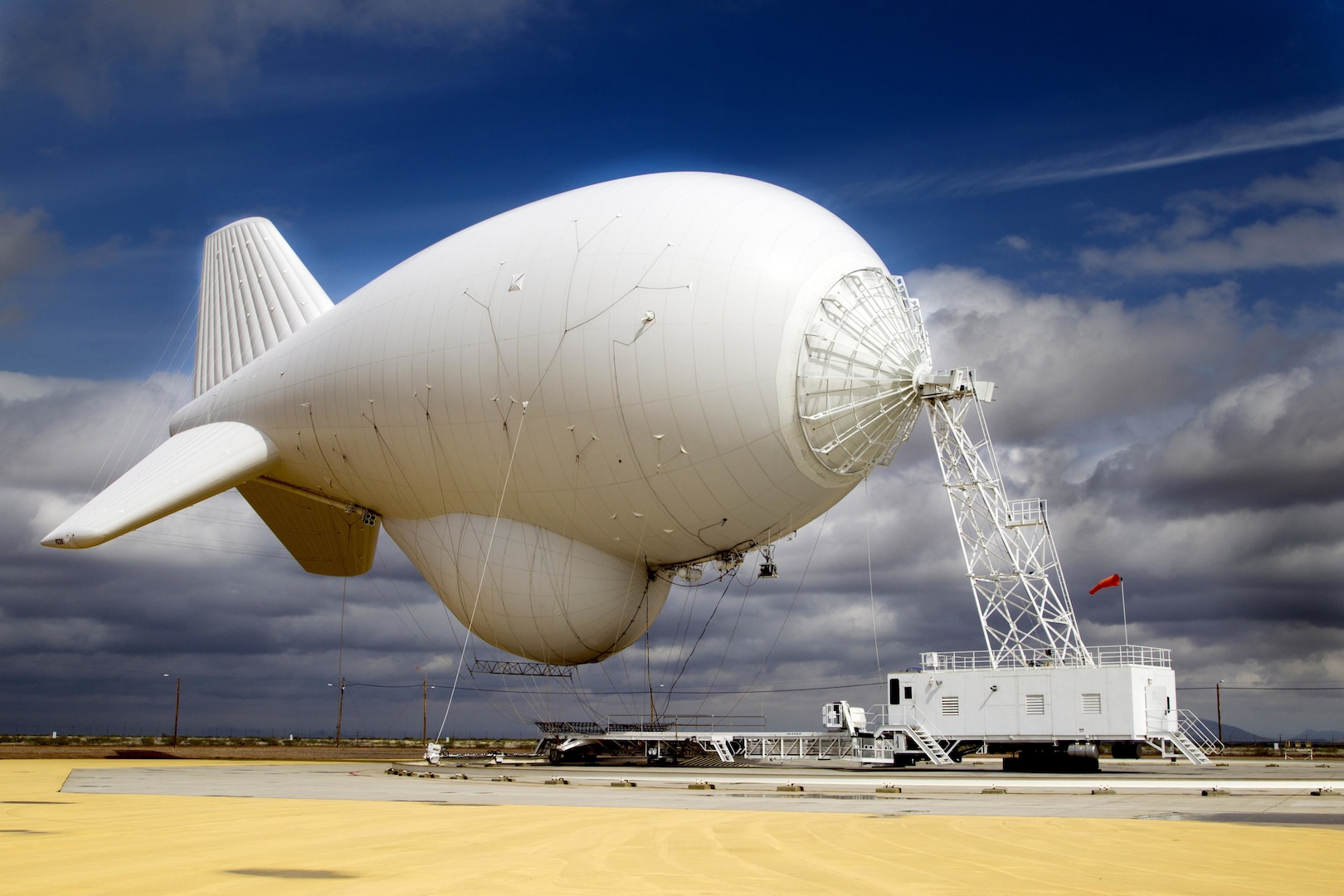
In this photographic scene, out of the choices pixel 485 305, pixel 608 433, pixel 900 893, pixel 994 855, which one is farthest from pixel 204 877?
pixel 485 305

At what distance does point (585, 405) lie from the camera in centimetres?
2844

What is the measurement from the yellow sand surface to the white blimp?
43.1ft

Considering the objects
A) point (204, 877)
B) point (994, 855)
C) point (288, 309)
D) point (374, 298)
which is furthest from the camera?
point (288, 309)

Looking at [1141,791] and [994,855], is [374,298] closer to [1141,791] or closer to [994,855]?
[1141,791]

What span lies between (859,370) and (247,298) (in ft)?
90.4

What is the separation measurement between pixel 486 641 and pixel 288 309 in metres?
16.2

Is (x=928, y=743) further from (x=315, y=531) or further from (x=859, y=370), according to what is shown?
(x=315, y=531)

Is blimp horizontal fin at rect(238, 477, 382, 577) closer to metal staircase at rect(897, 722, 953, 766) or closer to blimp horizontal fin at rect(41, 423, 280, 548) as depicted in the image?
blimp horizontal fin at rect(41, 423, 280, 548)

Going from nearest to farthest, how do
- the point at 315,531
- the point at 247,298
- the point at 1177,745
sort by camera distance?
the point at 1177,745 → the point at 315,531 → the point at 247,298

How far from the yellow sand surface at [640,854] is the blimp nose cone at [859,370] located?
1368 centimetres

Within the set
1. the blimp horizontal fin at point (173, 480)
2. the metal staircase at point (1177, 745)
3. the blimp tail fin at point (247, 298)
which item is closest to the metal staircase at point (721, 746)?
the metal staircase at point (1177, 745)

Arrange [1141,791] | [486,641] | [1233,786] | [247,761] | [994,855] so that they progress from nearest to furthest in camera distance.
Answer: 1. [994,855]
2. [1141,791]
3. [1233,786]
4. [486,641]
5. [247,761]

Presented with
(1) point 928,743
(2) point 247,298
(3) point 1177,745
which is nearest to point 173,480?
(2) point 247,298

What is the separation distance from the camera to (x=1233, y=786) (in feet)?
72.2
